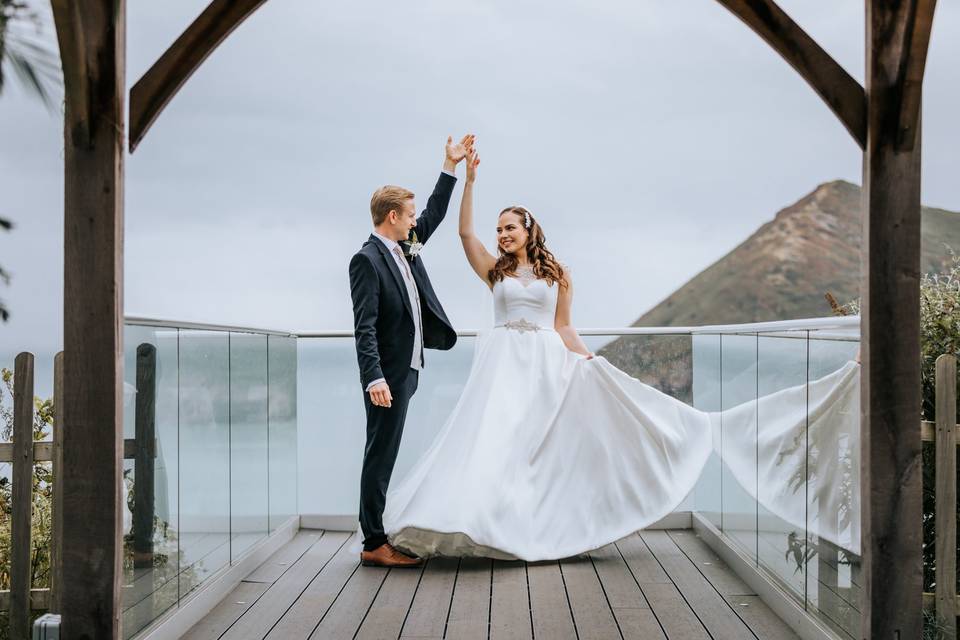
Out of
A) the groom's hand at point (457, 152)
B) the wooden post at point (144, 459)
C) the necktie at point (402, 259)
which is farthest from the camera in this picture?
the groom's hand at point (457, 152)

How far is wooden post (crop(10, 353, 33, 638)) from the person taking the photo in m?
4.00

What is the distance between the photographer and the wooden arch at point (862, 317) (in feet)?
9.86

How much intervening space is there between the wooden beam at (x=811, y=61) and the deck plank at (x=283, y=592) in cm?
257

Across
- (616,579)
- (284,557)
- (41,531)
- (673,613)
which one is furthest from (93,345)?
(616,579)

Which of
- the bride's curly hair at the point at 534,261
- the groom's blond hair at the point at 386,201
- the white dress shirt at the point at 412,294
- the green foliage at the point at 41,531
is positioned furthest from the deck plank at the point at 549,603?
the groom's blond hair at the point at 386,201

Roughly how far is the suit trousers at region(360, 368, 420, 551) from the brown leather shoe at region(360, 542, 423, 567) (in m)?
A: 0.04

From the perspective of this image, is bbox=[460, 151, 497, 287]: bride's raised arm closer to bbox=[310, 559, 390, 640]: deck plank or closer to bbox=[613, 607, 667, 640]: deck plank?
bbox=[310, 559, 390, 640]: deck plank

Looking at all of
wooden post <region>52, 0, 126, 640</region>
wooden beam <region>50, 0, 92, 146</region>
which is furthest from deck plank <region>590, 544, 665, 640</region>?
wooden beam <region>50, 0, 92, 146</region>

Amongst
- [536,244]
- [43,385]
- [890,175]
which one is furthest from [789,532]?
[43,385]

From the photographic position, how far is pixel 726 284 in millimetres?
33875

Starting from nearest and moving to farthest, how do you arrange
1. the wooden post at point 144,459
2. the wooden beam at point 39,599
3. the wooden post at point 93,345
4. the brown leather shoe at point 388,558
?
1. the wooden post at point 93,345
2. the wooden post at point 144,459
3. the wooden beam at point 39,599
4. the brown leather shoe at point 388,558

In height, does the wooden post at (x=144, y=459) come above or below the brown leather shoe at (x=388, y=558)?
above

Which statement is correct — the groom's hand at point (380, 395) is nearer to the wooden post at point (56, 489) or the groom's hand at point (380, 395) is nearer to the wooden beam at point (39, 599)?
the wooden post at point (56, 489)

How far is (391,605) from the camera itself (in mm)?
4234
